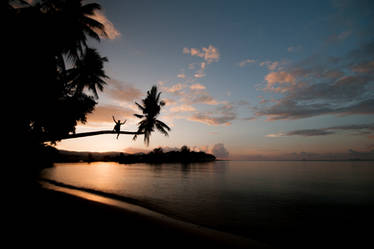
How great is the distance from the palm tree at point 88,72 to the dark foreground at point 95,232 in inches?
581

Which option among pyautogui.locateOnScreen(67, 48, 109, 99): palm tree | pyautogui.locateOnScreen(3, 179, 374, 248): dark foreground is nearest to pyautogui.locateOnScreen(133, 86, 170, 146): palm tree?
pyautogui.locateOnScreen(67, 48, 109, 99): palm tree

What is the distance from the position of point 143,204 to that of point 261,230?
6477mm

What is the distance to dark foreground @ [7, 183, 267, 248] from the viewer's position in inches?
143

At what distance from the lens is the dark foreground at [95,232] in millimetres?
3633

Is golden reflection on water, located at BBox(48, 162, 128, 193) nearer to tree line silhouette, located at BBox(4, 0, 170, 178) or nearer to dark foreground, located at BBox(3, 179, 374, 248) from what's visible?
tree line silhouette, located at BBox(4, 0, 170, 178)

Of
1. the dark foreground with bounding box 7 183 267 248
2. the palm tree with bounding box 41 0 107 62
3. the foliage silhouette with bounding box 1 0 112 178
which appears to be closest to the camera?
the dark foreground with bounding box 7 183 267 248

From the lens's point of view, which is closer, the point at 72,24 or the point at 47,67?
the point at 47,67

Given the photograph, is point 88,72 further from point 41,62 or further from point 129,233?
point 129,233

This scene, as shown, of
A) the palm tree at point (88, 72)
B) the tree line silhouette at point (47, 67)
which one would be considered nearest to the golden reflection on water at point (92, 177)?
the tree line silhouette at point (47, 67)

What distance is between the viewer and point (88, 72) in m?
17.0

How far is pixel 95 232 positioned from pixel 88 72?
17.7 meters

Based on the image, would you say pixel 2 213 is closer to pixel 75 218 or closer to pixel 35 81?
pixel 75 218

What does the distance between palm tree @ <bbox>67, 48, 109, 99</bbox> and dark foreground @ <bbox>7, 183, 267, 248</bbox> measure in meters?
14.8

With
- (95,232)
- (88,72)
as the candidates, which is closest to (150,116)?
(88,72)
